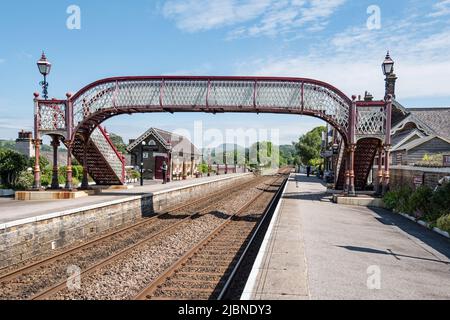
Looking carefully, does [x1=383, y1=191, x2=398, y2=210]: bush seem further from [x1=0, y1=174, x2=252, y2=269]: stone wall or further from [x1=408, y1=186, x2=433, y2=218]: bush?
[x1=0, y1=174, x2=252, y2=269]: stone wall

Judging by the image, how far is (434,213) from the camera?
43.1 feet

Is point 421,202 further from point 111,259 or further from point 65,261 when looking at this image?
point 65,261

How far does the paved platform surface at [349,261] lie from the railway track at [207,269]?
1038 millimetres

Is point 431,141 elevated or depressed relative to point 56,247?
elevated

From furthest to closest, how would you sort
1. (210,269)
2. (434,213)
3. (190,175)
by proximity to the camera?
(190,175) → (434,213) → (210,269)

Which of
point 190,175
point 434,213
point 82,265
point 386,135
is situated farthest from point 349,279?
point 190,175

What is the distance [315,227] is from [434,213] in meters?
4.46

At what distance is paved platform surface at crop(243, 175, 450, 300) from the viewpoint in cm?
603

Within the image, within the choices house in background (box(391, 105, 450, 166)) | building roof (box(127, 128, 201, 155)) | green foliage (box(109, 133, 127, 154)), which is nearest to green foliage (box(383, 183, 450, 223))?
house in background (box(391, 105, 450, 166))

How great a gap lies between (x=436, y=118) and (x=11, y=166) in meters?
31.5

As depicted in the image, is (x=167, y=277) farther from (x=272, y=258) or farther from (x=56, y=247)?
(x=56, y=247)

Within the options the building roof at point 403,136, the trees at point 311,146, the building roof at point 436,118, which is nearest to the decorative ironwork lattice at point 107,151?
the building roof at point 403,136

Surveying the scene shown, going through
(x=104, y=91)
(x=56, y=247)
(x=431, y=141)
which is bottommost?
(x=56, y=247)

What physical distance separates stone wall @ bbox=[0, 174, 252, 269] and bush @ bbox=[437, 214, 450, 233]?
11.3 m
